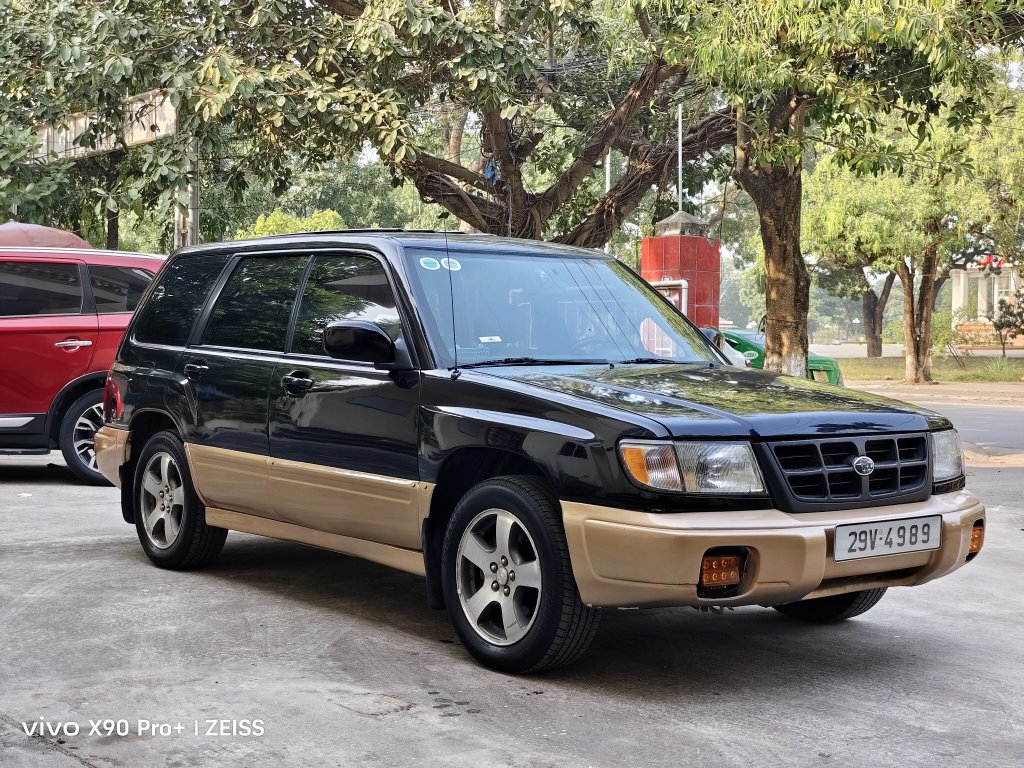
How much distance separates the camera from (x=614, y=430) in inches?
190

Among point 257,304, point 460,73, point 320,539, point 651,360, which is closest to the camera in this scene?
point 651,360

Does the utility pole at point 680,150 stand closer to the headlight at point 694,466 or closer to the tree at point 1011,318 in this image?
the headlight at point 694,466

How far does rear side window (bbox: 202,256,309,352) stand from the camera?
662 cm

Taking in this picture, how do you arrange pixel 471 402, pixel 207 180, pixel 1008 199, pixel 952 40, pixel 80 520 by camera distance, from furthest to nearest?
pixel 1008 199, pixel 207 180, pixel 952 40, pixel 80 520, pixel 471 402

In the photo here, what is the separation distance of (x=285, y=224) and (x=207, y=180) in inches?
1115

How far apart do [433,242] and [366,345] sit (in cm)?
70

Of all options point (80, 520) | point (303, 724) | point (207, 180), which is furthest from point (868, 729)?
point (207, 180)

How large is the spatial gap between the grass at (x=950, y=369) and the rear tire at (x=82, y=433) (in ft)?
102

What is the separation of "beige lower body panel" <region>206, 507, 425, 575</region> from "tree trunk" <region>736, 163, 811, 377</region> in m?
10.2

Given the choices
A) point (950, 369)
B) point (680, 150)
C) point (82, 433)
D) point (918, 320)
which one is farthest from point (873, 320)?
point (82, 433)

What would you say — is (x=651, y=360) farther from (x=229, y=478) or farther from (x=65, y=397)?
(x=65, y=397)

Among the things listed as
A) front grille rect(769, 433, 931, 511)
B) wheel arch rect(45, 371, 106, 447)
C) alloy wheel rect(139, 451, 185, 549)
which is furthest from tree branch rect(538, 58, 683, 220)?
front grille rect(769, 433, 931, 511)

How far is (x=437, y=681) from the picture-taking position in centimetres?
508

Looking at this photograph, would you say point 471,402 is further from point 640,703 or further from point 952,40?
point 952,40
